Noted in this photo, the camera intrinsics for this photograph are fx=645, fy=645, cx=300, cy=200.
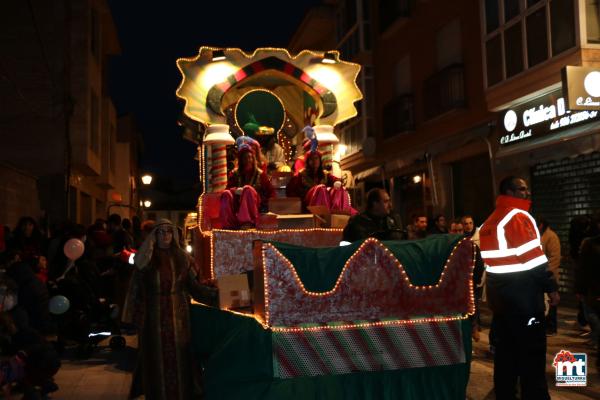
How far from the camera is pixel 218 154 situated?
9188 mm

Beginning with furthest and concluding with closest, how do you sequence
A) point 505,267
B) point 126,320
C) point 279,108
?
point 279,108, point 126,320, point 505,267

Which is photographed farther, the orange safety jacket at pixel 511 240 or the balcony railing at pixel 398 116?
the balcony railing at pixel 398 116

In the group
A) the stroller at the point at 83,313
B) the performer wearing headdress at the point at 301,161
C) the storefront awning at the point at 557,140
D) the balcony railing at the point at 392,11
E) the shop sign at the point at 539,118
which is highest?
the balcony railing at the point at 392,11

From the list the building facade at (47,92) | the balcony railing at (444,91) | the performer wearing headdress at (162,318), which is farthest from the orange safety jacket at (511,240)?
the building facade at (47,92)

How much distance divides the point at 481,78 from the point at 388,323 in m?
12.6

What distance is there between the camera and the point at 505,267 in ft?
18.1

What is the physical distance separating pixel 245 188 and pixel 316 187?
3.75 ft

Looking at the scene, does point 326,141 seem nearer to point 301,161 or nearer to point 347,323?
point 301,161

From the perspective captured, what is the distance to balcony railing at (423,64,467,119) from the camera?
1717 centimetres

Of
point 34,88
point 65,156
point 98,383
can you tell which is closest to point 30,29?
point 34,88

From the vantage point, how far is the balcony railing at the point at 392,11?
68.2 ft

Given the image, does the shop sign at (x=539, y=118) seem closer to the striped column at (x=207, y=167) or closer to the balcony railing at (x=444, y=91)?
the balcony railing at (x=444, y=91)

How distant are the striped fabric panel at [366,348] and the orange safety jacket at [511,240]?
75 cm

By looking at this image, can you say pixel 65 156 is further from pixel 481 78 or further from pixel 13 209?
pixel 481 78
